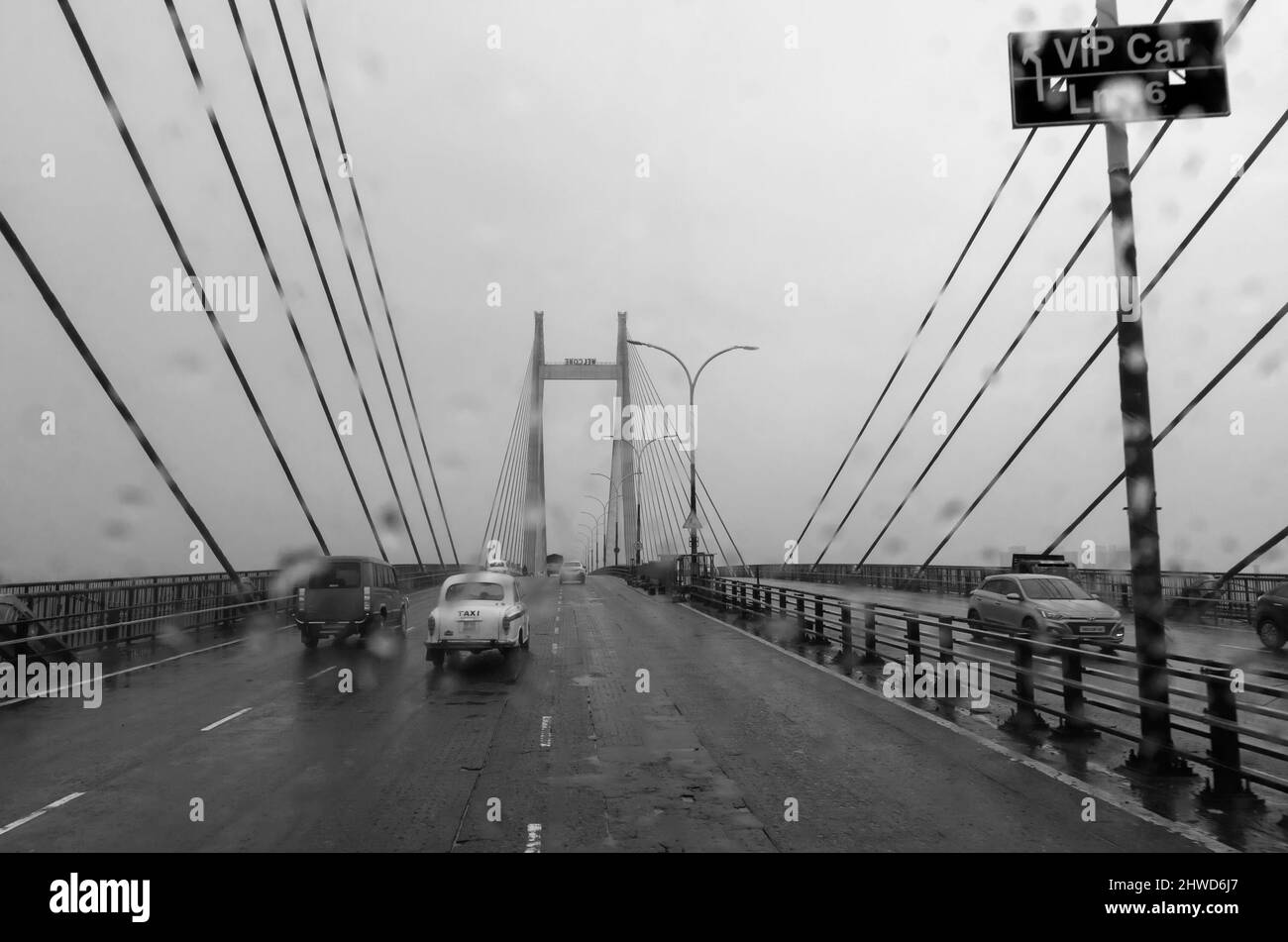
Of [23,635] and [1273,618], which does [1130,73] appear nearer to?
[1273,618]

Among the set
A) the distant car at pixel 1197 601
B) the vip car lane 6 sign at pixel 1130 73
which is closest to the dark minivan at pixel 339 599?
the vip car lane 6 sign at pixel 1130 73

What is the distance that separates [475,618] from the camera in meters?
16.7

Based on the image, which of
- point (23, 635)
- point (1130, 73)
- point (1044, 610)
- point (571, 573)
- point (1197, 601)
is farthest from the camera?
point (571, 573)

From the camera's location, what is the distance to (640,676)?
15.4m

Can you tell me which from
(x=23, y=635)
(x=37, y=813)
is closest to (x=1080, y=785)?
(x=37, y=813)

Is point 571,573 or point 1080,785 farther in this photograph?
point 571,573

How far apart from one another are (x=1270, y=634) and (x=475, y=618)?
612 inches

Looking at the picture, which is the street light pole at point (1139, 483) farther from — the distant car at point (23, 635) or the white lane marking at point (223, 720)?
the distant car at point (23, 635)

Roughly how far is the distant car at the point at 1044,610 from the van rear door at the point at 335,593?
1282 cm

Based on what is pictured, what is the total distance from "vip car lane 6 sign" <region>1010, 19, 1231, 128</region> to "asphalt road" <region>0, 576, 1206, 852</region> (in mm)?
6308

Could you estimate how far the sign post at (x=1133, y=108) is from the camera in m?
8.66

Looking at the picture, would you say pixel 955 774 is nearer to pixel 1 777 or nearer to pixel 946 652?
pixel 946 652

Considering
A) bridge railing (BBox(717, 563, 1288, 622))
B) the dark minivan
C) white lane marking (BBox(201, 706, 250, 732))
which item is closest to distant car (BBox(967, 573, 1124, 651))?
bridge railing (BBox(717, 563, 1288, 622))
